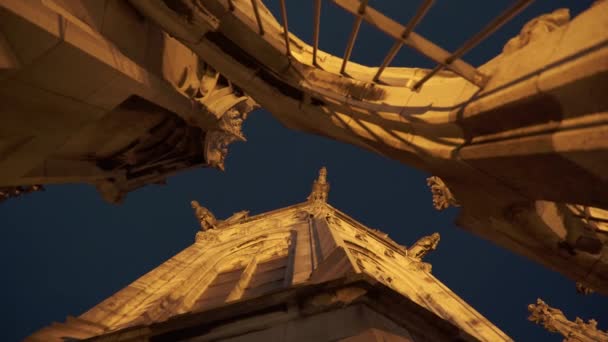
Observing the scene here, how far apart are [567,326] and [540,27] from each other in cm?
1415

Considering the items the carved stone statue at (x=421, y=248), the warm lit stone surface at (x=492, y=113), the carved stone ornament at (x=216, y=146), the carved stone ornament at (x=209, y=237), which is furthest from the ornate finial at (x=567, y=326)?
the carved stone ornament at (x=209, y=237)

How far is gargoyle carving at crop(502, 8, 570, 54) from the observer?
3436mm

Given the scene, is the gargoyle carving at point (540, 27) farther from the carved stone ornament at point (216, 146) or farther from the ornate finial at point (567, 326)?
the ornate finial at point (567, 326)

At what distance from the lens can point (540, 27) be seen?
11.6ft

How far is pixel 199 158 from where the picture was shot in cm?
934

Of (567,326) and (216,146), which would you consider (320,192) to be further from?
(216,146)

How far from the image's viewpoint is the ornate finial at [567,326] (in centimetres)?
1249

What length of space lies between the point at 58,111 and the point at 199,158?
3.93 metres

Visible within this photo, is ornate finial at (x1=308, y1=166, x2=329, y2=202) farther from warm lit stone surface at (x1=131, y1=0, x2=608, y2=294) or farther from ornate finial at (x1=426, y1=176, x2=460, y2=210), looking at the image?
warm lit stone surface at (x1=131, y1=0, x2=608, y2=294)

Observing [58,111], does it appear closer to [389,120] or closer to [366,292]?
[389,120]

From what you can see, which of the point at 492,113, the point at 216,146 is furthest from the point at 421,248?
the point at 492,113

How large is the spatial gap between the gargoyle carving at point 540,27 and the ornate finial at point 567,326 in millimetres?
13142

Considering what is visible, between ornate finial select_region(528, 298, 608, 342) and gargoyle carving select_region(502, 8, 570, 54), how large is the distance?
13142mm

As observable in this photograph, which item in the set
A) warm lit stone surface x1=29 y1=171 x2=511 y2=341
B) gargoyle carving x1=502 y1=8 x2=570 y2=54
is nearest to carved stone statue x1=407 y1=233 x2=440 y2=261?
warm lit stone surface x1=29 y1=171 x2=511 y2=341
